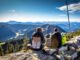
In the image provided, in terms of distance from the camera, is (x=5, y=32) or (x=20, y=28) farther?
(x=20, y=28)

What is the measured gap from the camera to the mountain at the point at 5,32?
9.24 m

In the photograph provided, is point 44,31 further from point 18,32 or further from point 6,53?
point 6,53

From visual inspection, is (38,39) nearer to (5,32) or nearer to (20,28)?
(20,28)

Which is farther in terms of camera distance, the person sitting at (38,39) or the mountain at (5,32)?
the mountain at (5,32)

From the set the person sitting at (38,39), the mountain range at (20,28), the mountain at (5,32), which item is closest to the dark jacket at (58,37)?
the person sitting at (38,39)

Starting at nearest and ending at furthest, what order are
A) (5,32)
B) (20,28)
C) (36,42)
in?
(36,42) → (5,32) → (20,28)

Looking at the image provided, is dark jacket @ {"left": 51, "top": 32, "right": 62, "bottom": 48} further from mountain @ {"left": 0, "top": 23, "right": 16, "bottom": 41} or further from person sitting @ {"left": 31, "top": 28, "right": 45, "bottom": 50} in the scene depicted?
mountain @ {"left": 0, "top": 23, "right": 16, "bottom": 41}

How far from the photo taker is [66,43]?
888 cm

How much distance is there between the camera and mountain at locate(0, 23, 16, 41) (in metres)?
9.24

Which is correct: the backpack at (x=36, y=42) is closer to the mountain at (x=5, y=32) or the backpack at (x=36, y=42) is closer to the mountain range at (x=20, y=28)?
the mountain range at (x=20, y=28)

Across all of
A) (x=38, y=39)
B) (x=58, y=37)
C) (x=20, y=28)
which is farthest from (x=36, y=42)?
(x=20, y=28)

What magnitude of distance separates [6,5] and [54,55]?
106 inches

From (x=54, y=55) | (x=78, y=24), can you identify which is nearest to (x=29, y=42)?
(x=54, y=55)

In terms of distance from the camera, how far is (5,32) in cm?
935
